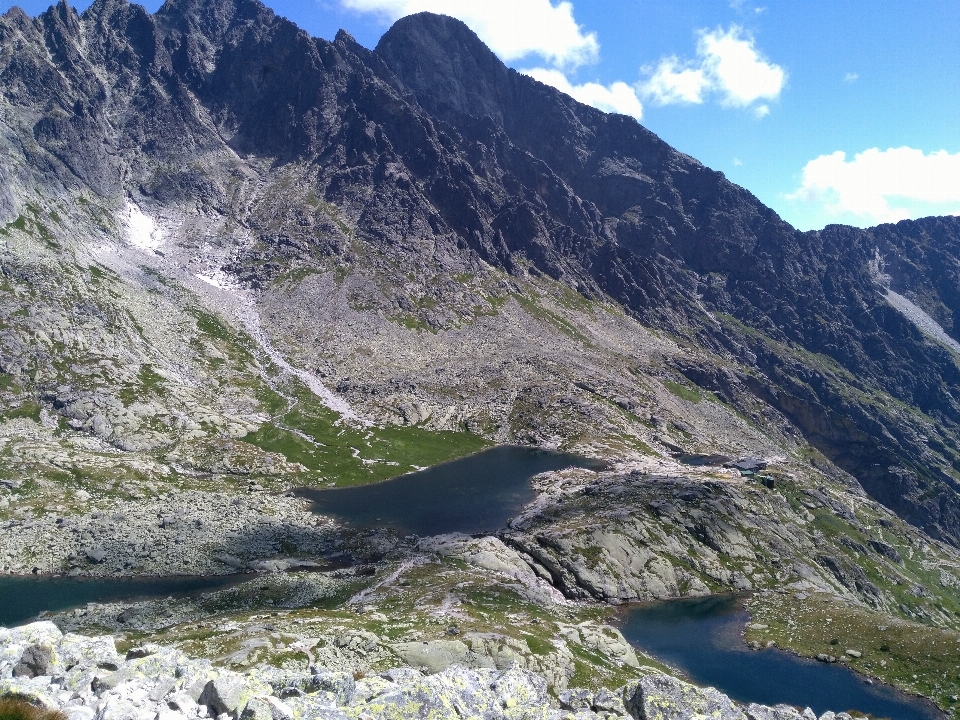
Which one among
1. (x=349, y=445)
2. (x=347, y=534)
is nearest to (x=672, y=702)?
(x=347, y=534)

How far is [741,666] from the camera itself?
56.3m

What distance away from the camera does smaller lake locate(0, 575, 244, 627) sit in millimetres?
62344

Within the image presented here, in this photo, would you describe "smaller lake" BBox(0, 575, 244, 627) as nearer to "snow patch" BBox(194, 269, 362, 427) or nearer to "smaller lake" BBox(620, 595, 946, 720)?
"smaller lake" BBox(620, 595, 946, 720)

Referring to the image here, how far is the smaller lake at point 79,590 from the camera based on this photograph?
205ft

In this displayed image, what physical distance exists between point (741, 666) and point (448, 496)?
67889 millimetres

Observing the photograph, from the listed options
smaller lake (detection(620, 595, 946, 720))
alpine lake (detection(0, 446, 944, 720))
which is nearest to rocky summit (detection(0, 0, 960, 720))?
alpine lake (detection(0, 446, 944, 720))

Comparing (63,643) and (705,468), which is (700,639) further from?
(705,468)

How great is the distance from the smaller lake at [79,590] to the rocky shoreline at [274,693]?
4919 centimetres

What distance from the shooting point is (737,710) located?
2642 centimetres

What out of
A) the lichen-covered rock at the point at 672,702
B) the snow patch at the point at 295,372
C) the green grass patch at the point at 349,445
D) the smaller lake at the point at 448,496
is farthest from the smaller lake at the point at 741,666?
the snow patch at the point at 295,372

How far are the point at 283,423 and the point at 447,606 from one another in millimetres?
96492

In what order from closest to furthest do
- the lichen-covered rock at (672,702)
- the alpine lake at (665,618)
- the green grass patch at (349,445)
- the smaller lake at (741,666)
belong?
the lichen-covered rock at (672,702), the smaller lake at (741,666), the alpine lake at (665,618), the green grass patch at (349,445)

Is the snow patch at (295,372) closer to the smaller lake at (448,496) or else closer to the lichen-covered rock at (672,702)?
the smaller lake at (448,496)

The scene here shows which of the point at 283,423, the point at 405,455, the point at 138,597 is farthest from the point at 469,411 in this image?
the point at 138,597
